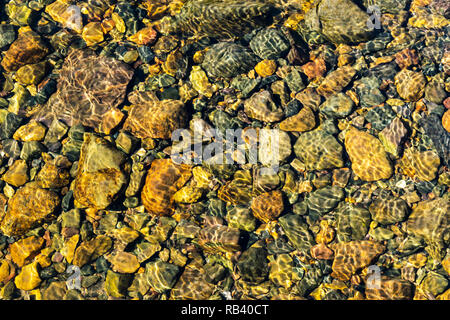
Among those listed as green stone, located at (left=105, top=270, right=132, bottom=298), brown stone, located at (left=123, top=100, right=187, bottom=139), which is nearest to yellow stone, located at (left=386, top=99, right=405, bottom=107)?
brown stone, located at (left=123, top=100, right=187, bottom=139)

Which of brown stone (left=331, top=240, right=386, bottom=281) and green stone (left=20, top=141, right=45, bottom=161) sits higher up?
green stone (left=20, top=141, right=45, bottom=161)

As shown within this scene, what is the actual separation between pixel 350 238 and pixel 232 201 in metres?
2.26

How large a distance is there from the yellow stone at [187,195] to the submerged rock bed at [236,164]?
0.03m

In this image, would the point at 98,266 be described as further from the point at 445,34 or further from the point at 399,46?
the point at 445,34

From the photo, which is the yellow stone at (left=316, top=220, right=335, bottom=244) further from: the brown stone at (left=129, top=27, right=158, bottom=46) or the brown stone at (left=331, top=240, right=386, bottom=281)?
the brown stone at (left=129, top=27, right=158, bottom=46)

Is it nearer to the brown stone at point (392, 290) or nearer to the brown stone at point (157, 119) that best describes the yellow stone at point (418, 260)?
the brown stone at point (392, 290)

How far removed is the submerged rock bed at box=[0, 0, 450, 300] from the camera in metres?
5.66

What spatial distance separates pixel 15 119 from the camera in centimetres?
676

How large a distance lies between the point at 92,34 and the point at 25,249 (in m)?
4.86

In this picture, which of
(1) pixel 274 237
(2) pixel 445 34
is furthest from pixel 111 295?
(2) pixel 445 34


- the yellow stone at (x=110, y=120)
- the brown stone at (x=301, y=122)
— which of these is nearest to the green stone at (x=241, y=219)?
the brown stone at (x=301, y=122)

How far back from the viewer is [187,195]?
5969mm

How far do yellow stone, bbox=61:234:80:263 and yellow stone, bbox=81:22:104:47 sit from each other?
4.30m

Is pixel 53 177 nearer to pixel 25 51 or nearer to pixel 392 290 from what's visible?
A: pixel 25 51
